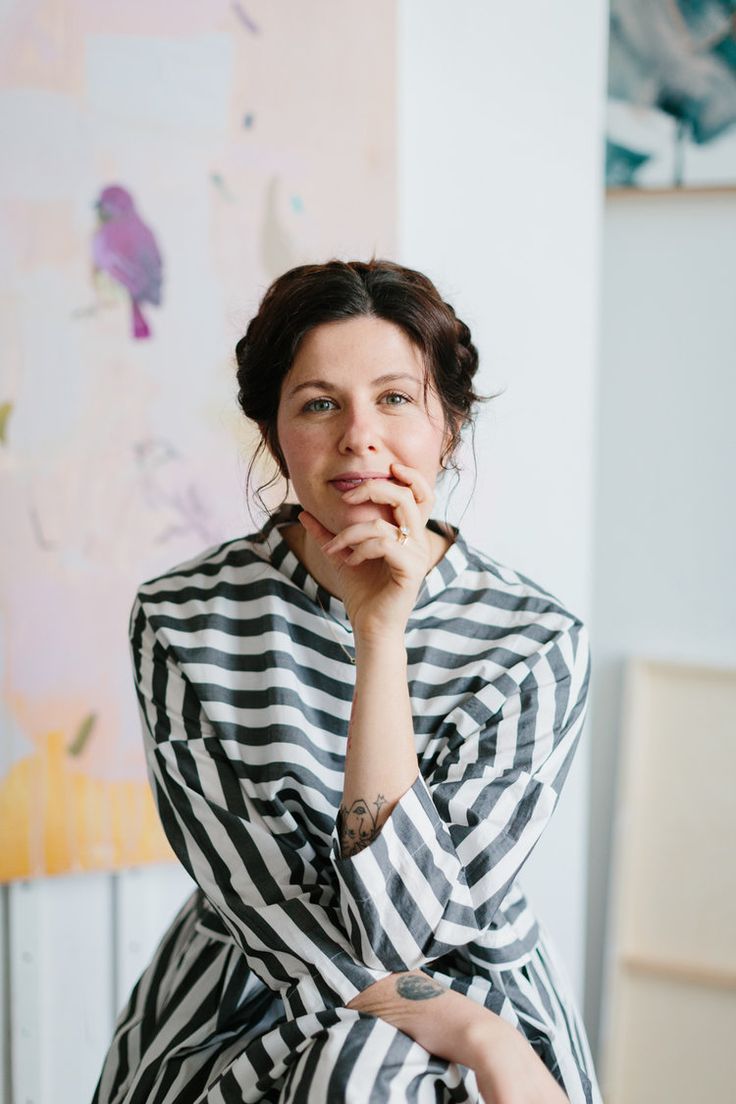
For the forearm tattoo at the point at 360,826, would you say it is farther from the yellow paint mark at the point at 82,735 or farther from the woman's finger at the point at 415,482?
the yellow paint mark at the point at 82,735

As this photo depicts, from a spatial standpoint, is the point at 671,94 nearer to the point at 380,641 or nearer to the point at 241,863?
the point at 380,641

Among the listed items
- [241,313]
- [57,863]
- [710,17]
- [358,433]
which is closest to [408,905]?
[358,433]

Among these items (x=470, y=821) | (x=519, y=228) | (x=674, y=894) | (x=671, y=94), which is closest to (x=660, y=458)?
(x=519, y=228)

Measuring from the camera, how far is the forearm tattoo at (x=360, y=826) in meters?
1.05

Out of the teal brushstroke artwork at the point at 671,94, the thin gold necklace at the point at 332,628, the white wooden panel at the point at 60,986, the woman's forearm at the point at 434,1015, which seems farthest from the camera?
the teal brushstroke artwork at the point at 671,94

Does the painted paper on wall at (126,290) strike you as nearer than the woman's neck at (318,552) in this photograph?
No

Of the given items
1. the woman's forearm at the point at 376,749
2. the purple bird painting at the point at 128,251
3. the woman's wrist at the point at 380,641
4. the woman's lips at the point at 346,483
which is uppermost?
the purple bird painting at the point at 128,251

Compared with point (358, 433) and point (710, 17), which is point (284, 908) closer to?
point (358, 433)

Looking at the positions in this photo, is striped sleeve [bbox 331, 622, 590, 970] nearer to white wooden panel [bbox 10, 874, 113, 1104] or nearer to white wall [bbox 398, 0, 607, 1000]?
white wall [bbox 398, 0, 607, 1000]

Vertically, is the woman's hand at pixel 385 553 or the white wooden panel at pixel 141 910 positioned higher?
the woman's hand at pixel 385 553

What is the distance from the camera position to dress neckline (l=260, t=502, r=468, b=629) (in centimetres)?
123

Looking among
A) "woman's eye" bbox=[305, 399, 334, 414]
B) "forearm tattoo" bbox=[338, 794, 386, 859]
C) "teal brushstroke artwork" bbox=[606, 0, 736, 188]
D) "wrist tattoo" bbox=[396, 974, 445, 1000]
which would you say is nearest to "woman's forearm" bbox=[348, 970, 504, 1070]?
"wrist tattoo" bbox=[396, 974, 445, 1000]

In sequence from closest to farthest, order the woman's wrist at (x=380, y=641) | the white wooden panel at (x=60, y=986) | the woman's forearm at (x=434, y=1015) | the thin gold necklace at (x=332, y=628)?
the woman's forearm at (x=434, y=1015)
the woman's wrist at (x=380, y=641)
the thin gold necklace at (x=332, y=628)
the white wooden panel at (x=60, y=986)

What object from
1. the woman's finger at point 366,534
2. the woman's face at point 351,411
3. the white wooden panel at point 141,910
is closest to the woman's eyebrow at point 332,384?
the woman's face at point 351,411
